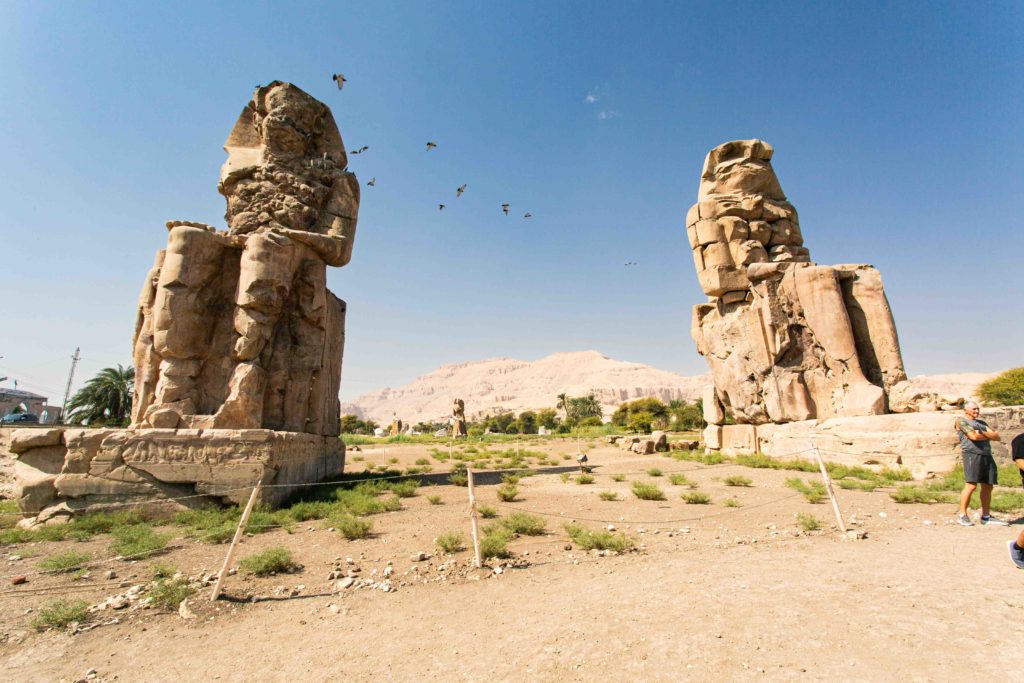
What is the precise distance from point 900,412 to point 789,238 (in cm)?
607

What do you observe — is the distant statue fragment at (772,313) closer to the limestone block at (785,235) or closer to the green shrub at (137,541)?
the limestone block at (785,235)

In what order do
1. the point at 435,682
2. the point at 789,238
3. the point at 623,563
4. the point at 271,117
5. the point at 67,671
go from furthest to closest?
the point at 789,238, the point at 271,117, the point at 623,563, the point at 67,671, the point at 435,682

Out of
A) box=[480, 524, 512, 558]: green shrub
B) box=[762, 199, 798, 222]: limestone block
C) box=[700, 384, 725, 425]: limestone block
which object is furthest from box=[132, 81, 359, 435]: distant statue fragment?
box=[762, 199, 798, 222]: limestone block

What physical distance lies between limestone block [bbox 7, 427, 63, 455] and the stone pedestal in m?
0.01

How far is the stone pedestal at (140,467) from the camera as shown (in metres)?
6.37

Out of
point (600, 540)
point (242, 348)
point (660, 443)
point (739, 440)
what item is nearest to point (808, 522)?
point (600, 540)

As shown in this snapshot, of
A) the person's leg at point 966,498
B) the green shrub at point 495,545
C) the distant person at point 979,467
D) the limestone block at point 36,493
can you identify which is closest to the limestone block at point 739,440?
the distant person at point 979,467

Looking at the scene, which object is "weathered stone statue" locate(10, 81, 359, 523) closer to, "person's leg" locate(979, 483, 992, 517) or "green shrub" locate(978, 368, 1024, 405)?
"person's leg" locate(979, 483, 992, 517)

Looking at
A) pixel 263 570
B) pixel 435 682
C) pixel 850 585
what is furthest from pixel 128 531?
pixel 850 585

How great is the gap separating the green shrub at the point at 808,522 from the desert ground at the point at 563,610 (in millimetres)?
131

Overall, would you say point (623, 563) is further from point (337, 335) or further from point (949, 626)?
point (337, 335)

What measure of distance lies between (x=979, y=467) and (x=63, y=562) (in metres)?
10.1

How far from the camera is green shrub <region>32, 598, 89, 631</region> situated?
3361 mm

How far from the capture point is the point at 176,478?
655 centimetres
